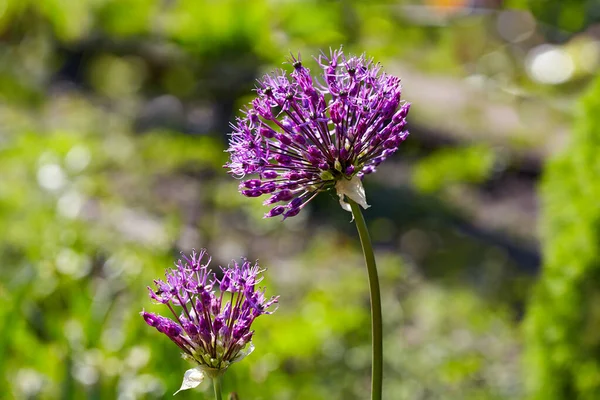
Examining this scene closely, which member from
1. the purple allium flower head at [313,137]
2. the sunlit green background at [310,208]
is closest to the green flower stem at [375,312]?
the purple allium flower head at [313,137]

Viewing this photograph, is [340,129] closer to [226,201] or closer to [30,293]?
[30,293]

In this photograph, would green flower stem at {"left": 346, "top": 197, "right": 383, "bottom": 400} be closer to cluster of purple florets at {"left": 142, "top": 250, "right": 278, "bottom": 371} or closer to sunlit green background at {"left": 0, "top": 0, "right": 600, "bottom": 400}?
cluster of purple florets at {"left": 142, "top": 250, "right": 278, "bottom": 371}

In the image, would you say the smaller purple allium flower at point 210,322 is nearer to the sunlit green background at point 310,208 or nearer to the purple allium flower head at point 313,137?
the purple allium flower head at point 313,137

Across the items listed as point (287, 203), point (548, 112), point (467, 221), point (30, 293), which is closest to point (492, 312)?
point (467, 221)

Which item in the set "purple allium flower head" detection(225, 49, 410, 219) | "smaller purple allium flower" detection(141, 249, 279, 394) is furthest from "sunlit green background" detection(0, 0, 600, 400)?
"purple allium flower head" detection(225, 49, 410, 219)

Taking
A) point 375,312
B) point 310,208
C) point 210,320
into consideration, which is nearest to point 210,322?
point 210,320

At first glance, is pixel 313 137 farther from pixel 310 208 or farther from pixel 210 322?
pixel 310 208

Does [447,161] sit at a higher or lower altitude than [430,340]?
higher
